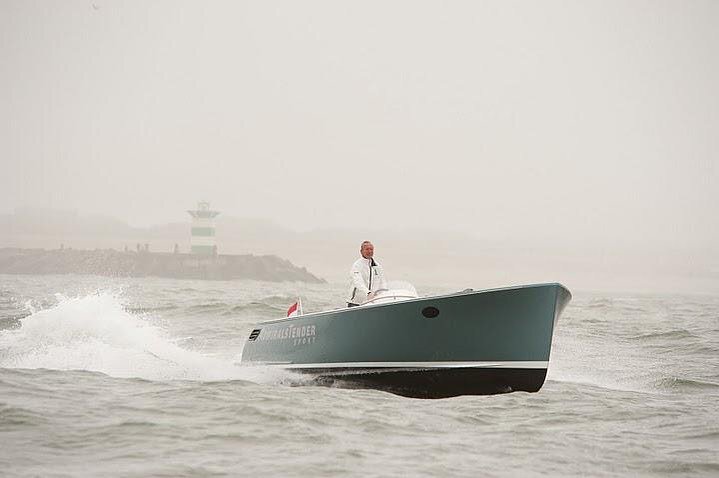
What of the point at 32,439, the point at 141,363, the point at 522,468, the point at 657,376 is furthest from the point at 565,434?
the point at 141,363

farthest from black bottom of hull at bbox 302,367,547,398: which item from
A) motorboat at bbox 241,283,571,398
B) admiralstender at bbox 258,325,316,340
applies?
admiralstender at bbox 258,325,316,340

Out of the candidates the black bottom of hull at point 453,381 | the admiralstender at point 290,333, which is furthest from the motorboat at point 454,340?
the admiralstender at point 290,333

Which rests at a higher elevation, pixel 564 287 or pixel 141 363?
pixel 564 287

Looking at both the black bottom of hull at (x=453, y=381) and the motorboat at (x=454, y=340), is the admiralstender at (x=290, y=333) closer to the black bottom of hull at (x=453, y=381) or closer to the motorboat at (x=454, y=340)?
the motorboat at (x=454, y=340)

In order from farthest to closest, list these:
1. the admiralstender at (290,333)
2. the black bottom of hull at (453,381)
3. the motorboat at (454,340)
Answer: the admiralstender at (290,333), the black bottom of hull at (453,381), the motorboat at (454,340)

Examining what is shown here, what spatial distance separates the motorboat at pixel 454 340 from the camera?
10133 millimetres

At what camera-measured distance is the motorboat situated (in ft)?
33.2

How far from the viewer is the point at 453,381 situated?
1034 centimetres

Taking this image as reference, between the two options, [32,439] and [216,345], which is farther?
[216,345]

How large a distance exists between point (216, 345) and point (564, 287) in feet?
36.5

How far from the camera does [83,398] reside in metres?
10.0

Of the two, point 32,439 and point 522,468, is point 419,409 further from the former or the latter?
Result: point 32,439

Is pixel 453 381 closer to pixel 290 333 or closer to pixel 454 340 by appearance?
pixel 454 340

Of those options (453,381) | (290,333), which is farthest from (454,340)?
(290,333)
